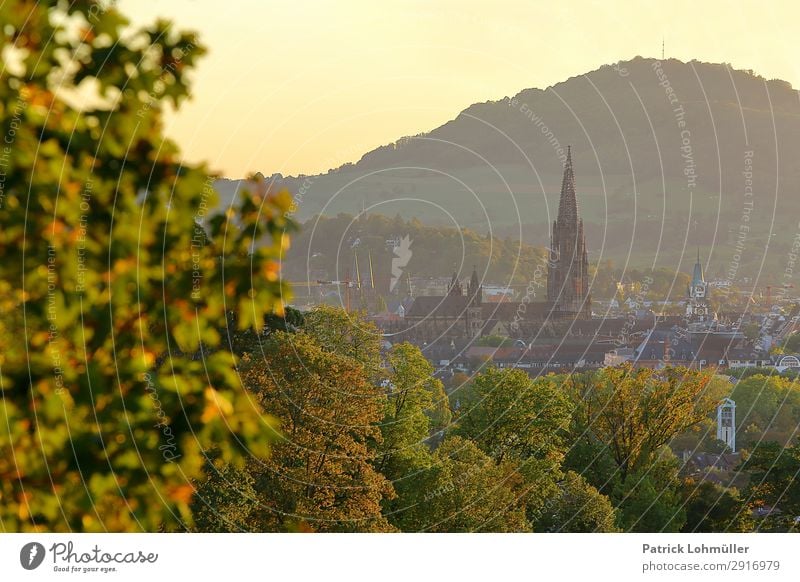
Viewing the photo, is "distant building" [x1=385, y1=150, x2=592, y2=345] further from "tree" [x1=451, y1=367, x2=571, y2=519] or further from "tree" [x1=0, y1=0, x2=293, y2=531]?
"tree" [x1=0, y1=0, x2=293, y2=531]

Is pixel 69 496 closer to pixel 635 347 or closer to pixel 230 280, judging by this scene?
pixel 230 280

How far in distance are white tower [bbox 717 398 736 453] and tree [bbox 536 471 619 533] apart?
17.5 m

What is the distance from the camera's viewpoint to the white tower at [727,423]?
40103mm

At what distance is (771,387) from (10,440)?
47291mm

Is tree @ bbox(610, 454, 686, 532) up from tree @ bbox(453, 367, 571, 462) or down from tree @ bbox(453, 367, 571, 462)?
down

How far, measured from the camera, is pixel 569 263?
368ft

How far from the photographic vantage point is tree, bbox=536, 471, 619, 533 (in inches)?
874

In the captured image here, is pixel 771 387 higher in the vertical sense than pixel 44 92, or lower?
lower

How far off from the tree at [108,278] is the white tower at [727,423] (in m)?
35.8

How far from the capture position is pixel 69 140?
18.3 ft

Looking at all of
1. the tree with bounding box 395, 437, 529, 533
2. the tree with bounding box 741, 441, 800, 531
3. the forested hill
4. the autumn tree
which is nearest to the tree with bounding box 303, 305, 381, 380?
the autumn tree

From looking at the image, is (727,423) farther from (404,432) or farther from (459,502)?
(459,502)
